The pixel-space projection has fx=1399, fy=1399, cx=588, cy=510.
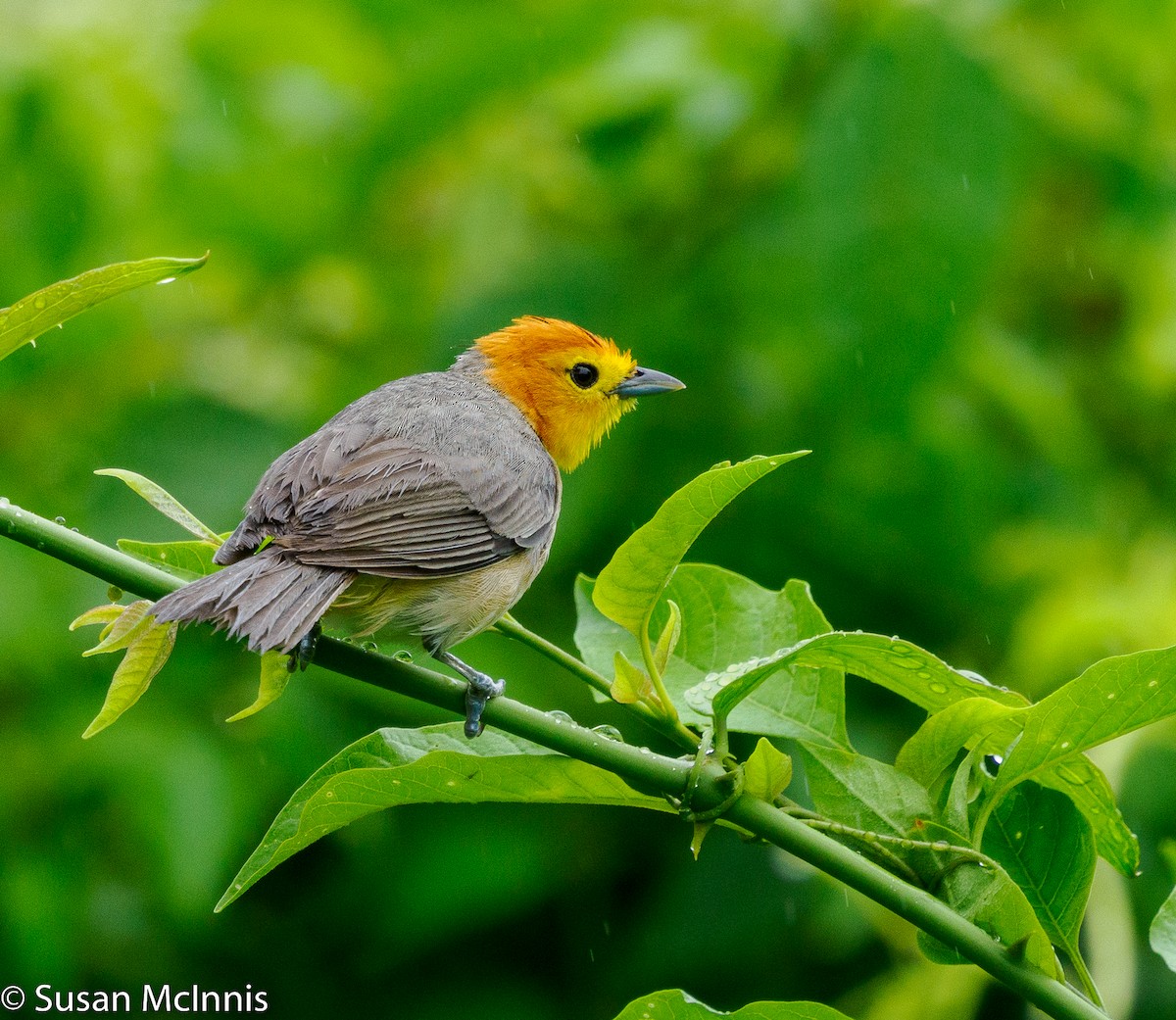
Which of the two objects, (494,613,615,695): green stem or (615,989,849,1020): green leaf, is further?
(494,613,615,695): green stem

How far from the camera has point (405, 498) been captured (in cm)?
335

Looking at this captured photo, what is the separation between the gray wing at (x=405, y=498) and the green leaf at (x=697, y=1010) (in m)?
1.21

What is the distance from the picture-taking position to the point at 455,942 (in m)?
4.30

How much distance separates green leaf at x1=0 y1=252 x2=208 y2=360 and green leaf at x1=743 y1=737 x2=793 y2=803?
1056mm

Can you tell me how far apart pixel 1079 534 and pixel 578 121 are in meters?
2.16

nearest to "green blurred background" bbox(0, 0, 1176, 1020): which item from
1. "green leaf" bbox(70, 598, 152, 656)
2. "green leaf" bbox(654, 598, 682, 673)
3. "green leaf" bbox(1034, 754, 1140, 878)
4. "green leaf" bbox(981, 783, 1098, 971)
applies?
"green leaf" bbox(1034, 754, 1140, 878)

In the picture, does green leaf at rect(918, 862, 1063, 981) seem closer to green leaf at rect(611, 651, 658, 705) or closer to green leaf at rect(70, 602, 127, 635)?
green leaf at rect(611, 651, 658, 705)

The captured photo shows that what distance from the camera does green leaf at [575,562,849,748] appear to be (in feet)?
7.55

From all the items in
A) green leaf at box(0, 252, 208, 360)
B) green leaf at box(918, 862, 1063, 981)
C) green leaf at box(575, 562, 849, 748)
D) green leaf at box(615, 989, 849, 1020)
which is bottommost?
green leaf at box(615, 989, 849, 1020)

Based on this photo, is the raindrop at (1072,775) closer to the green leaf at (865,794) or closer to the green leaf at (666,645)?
the green leaf at (865,794)

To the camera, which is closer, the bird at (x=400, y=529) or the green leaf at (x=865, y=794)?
the green leaf at (x=865, y=794)

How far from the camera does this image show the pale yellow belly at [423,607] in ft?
10.3

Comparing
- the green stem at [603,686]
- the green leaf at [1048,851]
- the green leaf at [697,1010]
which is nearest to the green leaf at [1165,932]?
the green leaf at [1048,851]

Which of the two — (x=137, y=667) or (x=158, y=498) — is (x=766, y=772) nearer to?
(x=137, y=667)
